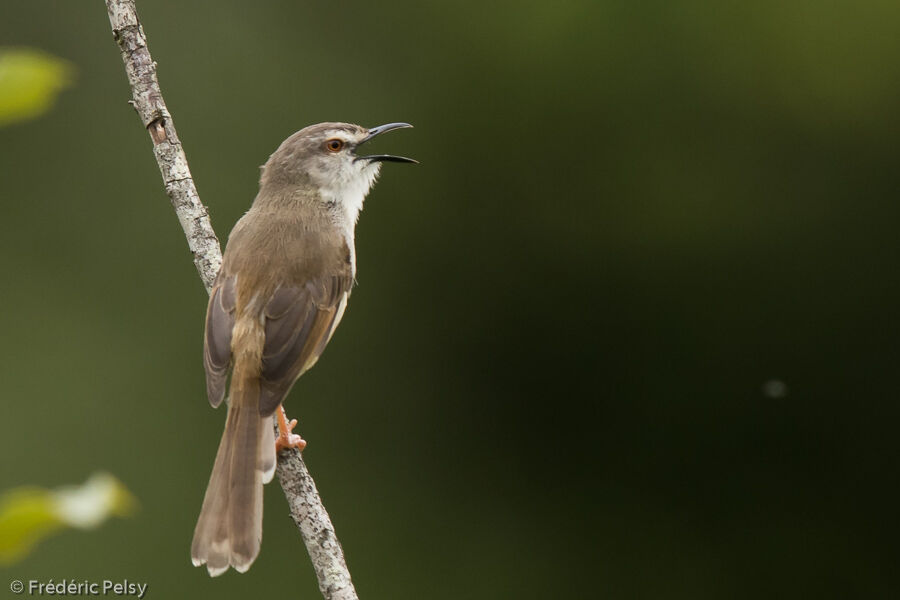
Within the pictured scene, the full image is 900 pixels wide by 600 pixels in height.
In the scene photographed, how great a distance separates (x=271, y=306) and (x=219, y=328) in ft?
0.69

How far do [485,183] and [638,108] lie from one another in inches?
49.3

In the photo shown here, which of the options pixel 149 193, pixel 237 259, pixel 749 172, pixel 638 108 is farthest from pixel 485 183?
pixel 237 259

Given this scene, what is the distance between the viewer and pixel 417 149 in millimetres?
8430

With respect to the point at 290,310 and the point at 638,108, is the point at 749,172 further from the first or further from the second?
the point at 290,310

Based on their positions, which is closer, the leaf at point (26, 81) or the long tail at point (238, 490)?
the leaf at point (26, 81)

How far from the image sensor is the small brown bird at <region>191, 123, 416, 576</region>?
3520 millimetres

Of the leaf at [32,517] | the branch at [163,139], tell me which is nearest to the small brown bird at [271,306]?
the branch at [163,139]

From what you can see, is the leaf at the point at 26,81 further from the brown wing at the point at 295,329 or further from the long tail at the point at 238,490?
the brown wing at the point at 295,329

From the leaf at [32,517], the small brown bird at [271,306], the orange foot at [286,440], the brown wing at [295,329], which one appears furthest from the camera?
the brown wing at [295,329]

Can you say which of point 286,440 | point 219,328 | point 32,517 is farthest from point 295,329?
point 32,517

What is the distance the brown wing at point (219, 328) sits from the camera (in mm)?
4031

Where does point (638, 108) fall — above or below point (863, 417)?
above

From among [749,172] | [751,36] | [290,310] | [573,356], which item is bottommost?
[573,356]

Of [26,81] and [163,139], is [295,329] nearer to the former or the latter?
[163,139]
